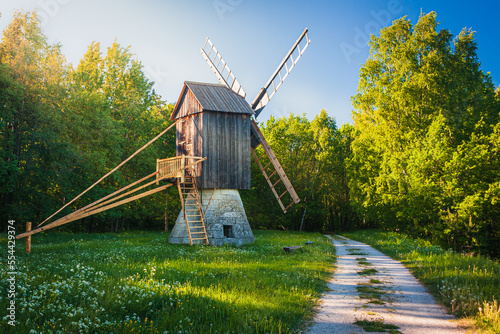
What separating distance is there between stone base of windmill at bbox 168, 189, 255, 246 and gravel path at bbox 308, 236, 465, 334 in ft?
34.9

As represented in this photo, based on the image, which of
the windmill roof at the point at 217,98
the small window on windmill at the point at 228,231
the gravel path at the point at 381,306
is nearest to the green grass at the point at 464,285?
the gravel path at the point at 381,306

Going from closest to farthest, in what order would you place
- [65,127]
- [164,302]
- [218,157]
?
1. [164,302]
2. [218,157]
3. [65,127]

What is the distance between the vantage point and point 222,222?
69.3 ft

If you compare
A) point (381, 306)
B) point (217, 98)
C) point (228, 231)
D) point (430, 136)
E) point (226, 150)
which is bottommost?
point (381, 306)

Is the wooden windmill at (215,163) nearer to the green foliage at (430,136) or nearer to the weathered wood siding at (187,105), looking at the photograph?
the weathered wood siding at (187,105)

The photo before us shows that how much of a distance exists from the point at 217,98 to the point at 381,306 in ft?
57.7

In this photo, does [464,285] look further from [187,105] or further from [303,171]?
[303,171]

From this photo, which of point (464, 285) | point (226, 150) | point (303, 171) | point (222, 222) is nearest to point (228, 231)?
point (222, 222)

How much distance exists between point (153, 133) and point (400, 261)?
32451mm

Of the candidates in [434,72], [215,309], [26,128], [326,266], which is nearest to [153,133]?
[26,128]

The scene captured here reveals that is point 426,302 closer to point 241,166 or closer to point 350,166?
point 241,166

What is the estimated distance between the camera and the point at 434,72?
23.9 meters

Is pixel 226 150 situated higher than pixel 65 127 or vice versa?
pixel 65 127

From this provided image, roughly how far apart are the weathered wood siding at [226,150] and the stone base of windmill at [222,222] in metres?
0.75
